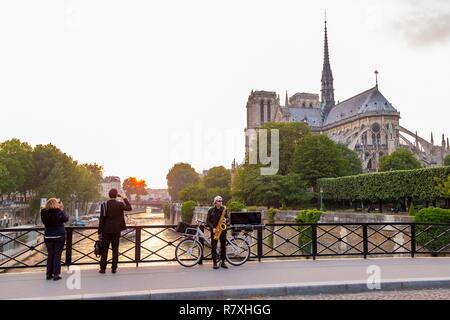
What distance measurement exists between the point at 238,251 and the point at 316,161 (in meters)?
50.2

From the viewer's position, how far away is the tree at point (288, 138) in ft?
222

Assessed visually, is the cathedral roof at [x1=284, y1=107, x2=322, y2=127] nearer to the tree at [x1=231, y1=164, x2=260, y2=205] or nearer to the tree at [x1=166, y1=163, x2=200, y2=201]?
the tree at [x1=166, y1=163, x2=200, y2=201]

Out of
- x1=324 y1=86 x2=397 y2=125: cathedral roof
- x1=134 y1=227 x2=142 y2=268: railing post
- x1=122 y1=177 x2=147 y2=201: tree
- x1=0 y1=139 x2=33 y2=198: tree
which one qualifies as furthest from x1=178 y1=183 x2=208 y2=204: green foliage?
x1=122 y1=177 x2=147 y2=201: tree

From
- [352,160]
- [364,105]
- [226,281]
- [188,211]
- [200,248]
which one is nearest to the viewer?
[226,281]

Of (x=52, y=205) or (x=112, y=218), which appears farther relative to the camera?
(x=112, y=218)

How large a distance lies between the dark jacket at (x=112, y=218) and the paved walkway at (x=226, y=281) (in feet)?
3.49

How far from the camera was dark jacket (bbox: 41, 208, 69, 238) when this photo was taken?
9.97 metres

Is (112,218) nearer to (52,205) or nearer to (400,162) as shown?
(52,205)

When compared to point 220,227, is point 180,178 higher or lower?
higher

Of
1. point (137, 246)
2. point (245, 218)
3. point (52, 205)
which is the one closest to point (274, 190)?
point (245, 218)

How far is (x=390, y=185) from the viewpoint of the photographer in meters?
40.5
